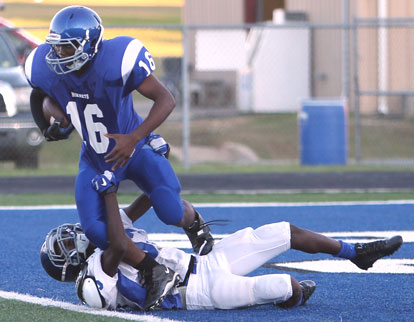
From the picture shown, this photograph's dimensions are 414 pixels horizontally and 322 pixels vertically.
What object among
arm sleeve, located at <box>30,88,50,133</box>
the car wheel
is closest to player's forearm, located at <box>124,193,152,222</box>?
arm sleeve, located at <box>30,88,50,133</box>

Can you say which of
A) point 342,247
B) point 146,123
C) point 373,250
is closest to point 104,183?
point 146,123

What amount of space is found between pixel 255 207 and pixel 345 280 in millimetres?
3434

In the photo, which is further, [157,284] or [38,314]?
[157,284]

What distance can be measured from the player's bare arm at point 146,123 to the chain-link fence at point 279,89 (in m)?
6.75

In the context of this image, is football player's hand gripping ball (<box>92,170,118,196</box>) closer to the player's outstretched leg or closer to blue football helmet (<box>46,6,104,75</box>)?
blue football helmet (<box>46,6,104,75</box>)

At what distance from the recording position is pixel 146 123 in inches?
208

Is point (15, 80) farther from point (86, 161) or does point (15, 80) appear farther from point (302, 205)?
point (86, 161)

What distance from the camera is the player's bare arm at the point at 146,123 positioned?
17.2 ft

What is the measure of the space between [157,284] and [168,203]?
0.55 m

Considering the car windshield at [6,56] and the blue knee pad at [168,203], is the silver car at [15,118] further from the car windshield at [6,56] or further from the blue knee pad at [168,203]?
the blue knee pad at [168,203]

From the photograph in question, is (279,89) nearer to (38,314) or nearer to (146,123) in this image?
(146,123)

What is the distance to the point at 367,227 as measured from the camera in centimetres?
800

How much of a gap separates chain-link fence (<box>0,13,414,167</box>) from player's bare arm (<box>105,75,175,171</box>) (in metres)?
6.75

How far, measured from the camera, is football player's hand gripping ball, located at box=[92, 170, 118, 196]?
5164 mm
